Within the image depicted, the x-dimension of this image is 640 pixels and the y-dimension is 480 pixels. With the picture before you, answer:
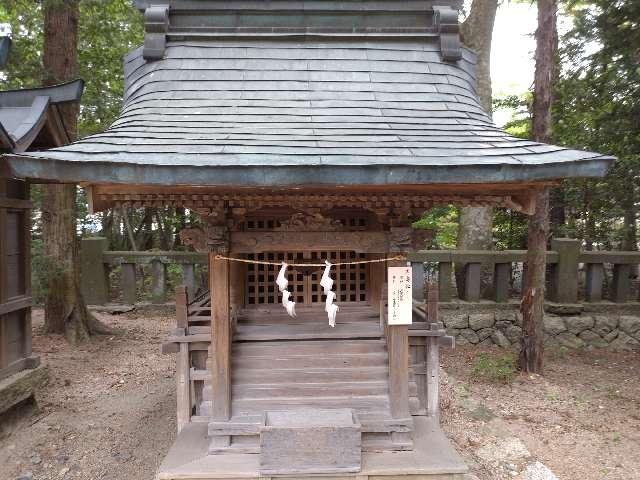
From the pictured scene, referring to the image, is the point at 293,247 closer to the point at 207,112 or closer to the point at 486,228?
the point at 207,112

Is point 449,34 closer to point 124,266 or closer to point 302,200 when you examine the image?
point 302,200

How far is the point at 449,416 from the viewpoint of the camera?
6.17 meters

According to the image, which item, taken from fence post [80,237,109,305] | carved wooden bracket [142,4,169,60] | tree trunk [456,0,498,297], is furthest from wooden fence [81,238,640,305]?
carved wooden bracket [142,4,169,60]

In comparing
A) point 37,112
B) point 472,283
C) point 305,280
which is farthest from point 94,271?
point 472,283

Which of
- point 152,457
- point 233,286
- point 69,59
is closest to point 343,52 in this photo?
point 233,286

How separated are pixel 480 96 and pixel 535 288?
525 cm

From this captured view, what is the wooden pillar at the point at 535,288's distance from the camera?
6.95 m

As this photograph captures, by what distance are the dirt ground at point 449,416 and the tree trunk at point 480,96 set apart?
95.8 inches

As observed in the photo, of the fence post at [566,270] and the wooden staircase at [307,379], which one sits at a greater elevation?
the fence post at [566,270]

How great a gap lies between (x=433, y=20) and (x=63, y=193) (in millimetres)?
7218

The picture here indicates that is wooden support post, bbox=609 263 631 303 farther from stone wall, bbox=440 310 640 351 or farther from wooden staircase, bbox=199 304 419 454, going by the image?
wooden staircase, bbox=199 304 419 454

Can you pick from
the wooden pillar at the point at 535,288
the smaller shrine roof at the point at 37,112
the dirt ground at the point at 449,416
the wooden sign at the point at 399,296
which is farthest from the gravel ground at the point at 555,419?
the smaller shrine roof at the point at 37,112

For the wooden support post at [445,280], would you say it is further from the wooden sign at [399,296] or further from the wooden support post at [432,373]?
the wooden sign at [399,296]

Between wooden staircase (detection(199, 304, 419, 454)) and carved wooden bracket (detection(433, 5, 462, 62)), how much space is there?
3424mm
